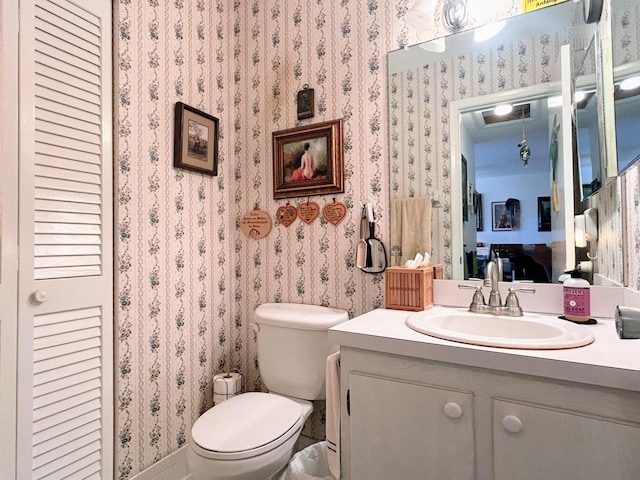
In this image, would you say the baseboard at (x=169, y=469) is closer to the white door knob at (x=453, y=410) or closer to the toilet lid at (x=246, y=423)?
the toilet lid at (x=246, y=423)

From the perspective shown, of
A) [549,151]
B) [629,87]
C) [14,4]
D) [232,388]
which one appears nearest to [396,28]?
[549,151]

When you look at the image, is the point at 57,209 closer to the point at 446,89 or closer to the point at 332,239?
the point at 332,239

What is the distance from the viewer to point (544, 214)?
4.28 feet

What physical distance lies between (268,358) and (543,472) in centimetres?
111

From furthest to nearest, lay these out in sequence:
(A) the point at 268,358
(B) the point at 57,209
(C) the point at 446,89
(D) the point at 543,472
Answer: (A) the point at 268,358 → (C) the point at 446,89 → (B) the point at 57,209 → (D) the point at 543,472

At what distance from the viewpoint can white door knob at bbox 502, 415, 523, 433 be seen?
846 mm

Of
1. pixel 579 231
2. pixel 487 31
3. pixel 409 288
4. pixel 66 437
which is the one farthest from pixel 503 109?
pixel 66 437

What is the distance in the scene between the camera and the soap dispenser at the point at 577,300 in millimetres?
1128

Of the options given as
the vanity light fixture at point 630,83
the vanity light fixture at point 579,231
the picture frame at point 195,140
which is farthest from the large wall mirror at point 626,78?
the picture frame at point 195,140

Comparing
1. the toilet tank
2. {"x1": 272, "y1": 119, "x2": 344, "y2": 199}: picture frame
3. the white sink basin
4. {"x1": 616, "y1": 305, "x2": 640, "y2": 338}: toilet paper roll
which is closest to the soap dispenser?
the white sink basin

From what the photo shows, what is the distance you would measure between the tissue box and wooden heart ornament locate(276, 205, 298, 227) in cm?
62

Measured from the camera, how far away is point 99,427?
4.38ft

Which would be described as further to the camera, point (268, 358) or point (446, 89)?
point (268, 358)

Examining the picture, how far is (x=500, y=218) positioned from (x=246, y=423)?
124cm
